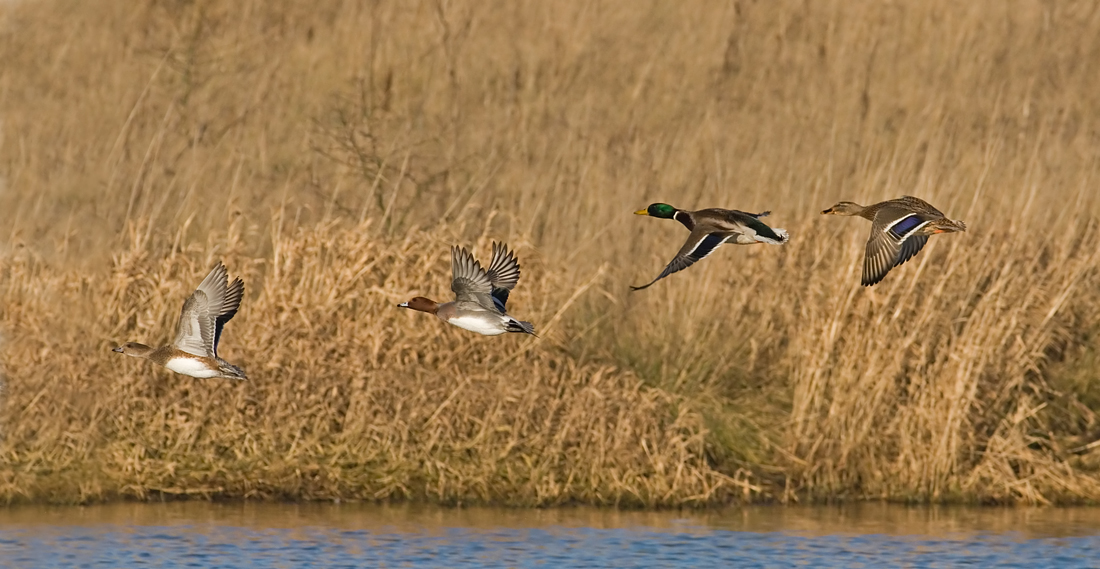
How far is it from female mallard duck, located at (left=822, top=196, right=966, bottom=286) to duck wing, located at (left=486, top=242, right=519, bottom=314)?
161cm

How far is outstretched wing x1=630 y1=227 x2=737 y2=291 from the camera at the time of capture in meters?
6.52

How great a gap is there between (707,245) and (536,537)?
320 cm

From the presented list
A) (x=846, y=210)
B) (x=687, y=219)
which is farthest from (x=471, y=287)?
(x=846, y=210)

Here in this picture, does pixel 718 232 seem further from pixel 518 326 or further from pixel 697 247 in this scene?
pixel 518 326

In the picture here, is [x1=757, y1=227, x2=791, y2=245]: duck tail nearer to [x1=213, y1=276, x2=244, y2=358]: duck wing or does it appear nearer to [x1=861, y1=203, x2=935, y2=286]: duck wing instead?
[x1=861, y1=203, x2=935, y2=286]: duck wing

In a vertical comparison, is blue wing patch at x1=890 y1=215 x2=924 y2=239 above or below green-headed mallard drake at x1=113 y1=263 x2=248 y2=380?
above

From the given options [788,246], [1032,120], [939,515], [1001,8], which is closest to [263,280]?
[788,246]

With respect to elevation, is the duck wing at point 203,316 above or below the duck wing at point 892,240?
below

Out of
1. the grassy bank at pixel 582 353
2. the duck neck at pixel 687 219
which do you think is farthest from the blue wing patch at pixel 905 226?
the grassy bank at pixel 582 353

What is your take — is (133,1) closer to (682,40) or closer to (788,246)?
(682,40)

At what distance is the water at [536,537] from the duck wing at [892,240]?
2685mm

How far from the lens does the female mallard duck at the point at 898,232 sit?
22.0ft

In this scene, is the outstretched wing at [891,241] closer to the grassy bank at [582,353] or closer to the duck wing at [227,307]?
the duck wing at [227,307]

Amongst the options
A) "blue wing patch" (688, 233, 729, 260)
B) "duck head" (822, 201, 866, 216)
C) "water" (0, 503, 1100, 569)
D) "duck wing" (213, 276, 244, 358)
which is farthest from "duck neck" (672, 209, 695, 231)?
"water" (0, 503, 1100, 569)
